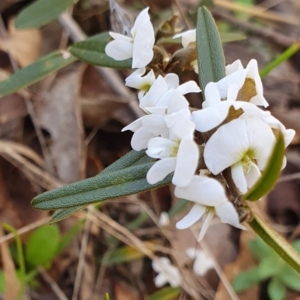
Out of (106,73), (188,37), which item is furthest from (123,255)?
(188,37)

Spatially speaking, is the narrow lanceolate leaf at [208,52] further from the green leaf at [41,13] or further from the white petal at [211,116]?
the green leaf at [41,13]

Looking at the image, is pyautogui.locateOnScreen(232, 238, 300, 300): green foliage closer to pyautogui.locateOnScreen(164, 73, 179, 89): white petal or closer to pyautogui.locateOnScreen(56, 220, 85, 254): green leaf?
pyautogui.locateOnScreen(56, 220, 85, 254): green leaf

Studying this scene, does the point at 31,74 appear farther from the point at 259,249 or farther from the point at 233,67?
the point at 259,249

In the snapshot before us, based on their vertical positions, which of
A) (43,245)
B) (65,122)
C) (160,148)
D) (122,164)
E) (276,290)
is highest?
(160,148)

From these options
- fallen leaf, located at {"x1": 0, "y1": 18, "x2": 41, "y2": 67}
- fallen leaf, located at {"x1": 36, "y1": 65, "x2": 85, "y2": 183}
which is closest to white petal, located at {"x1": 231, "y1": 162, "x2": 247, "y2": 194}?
fallen leaf, located at {"x1": 36, "y1": 65, "x2": 85, "y2": 183}

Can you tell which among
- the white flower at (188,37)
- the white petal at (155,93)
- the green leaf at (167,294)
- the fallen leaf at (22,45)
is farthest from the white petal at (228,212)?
the fallen leaf at (22,45)

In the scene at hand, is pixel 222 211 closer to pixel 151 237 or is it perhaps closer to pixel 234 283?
pixel 234 283
